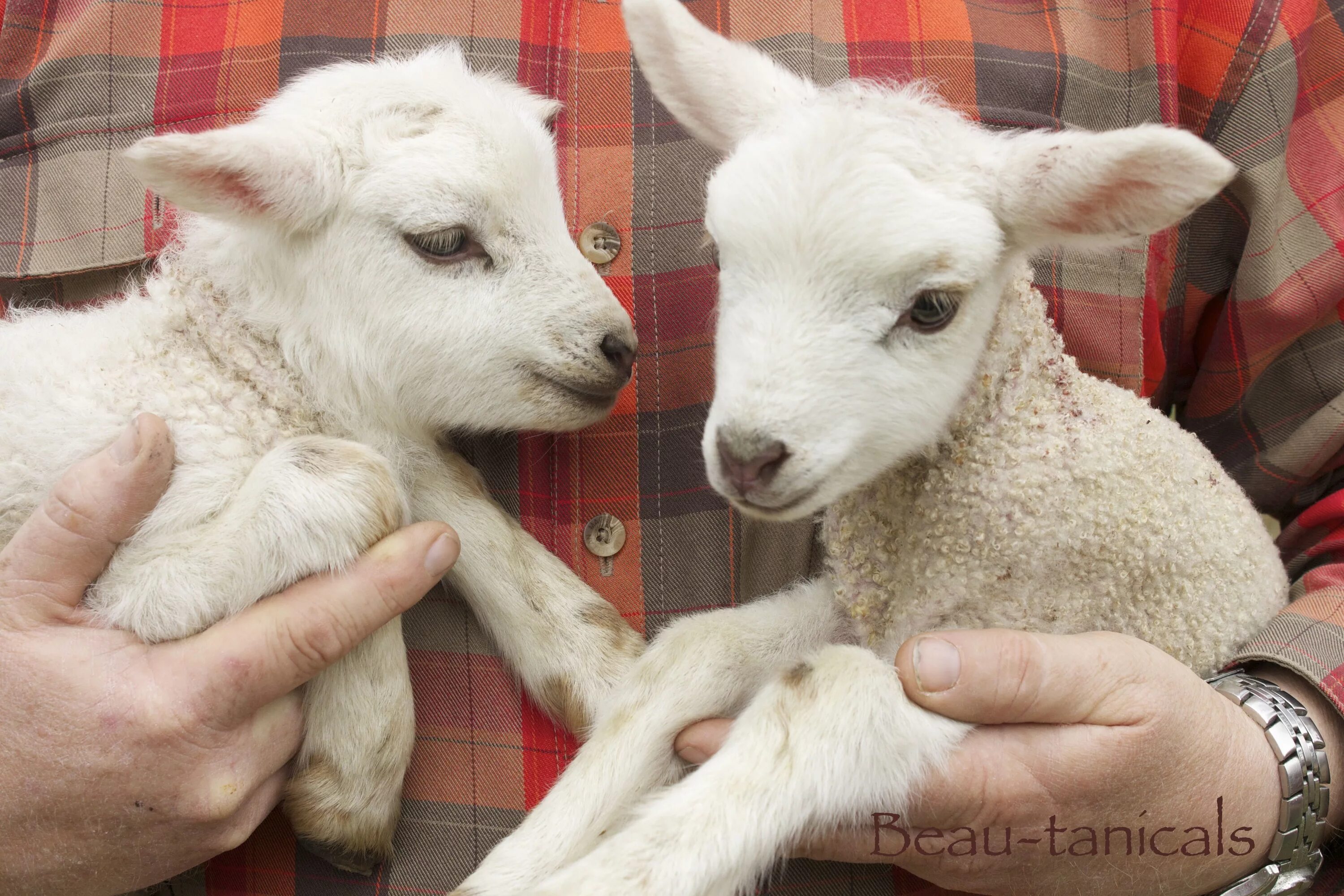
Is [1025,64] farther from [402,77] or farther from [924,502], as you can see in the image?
[402,77]

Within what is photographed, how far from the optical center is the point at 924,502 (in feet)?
5.83

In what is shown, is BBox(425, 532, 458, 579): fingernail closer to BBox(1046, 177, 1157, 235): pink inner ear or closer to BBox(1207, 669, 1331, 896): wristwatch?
BBox(1046, 177, 1157, 235): pink inner ear

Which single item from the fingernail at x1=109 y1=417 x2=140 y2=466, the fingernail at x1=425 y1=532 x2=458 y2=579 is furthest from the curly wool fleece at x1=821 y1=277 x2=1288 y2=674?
the fingernail at x1=109 y1=417 x2=140 y2=466

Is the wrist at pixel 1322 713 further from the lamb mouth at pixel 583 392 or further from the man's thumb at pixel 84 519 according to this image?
the man's thumb at pixel 84 519

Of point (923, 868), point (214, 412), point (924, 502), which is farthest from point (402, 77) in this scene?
point (923, 868)

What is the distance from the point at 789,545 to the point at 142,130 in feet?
6.41

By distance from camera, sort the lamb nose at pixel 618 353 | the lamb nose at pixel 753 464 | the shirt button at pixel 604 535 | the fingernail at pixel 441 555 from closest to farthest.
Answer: the lamb nose at pixel 753 464, the fingernail at pixel 441 555, the lamb nose at pixel 618 353, the shirt button at pixel 604 535

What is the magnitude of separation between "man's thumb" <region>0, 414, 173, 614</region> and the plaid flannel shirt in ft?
2.10

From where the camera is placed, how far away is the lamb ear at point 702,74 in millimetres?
1791

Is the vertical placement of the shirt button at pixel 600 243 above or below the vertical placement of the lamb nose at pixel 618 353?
above

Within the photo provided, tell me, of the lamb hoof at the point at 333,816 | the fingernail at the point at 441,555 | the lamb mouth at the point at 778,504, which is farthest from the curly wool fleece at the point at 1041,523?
the lamb hoof at the point at 333,816

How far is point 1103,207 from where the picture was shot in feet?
5.33

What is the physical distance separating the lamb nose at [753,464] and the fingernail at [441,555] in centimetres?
63

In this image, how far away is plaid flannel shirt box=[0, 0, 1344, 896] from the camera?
7.12 ft
